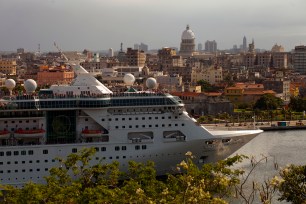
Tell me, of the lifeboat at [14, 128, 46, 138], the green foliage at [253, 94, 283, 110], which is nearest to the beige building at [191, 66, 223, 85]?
the green foliage at [253, 94, 283, 110]

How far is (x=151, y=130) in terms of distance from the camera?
23.2 metres

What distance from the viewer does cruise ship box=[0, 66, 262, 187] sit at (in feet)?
72.1

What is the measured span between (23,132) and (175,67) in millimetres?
66908

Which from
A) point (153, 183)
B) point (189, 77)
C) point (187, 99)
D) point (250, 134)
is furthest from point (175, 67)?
point (153, 183)

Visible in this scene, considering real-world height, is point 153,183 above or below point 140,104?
below

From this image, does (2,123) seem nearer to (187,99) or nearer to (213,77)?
(187,99)

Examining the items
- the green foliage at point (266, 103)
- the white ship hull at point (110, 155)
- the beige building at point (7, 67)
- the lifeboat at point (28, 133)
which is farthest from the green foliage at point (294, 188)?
the beige building at point (7, 67)

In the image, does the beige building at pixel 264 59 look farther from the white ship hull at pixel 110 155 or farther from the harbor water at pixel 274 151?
the white ship hull at pixel 110 155

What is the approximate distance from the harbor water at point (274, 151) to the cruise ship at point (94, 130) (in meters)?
2.26

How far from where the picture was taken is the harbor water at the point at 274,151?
81.6 feet

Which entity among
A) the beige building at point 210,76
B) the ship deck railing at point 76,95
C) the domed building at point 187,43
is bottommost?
the beige building at point 210,76

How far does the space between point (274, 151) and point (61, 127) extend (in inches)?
496

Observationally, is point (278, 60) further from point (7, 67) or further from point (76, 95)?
point (76, 95)

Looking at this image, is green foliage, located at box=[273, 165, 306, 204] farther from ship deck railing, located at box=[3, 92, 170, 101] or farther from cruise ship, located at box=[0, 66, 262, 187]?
ship deck railing, located at box=[3, 92, 170, 101]
